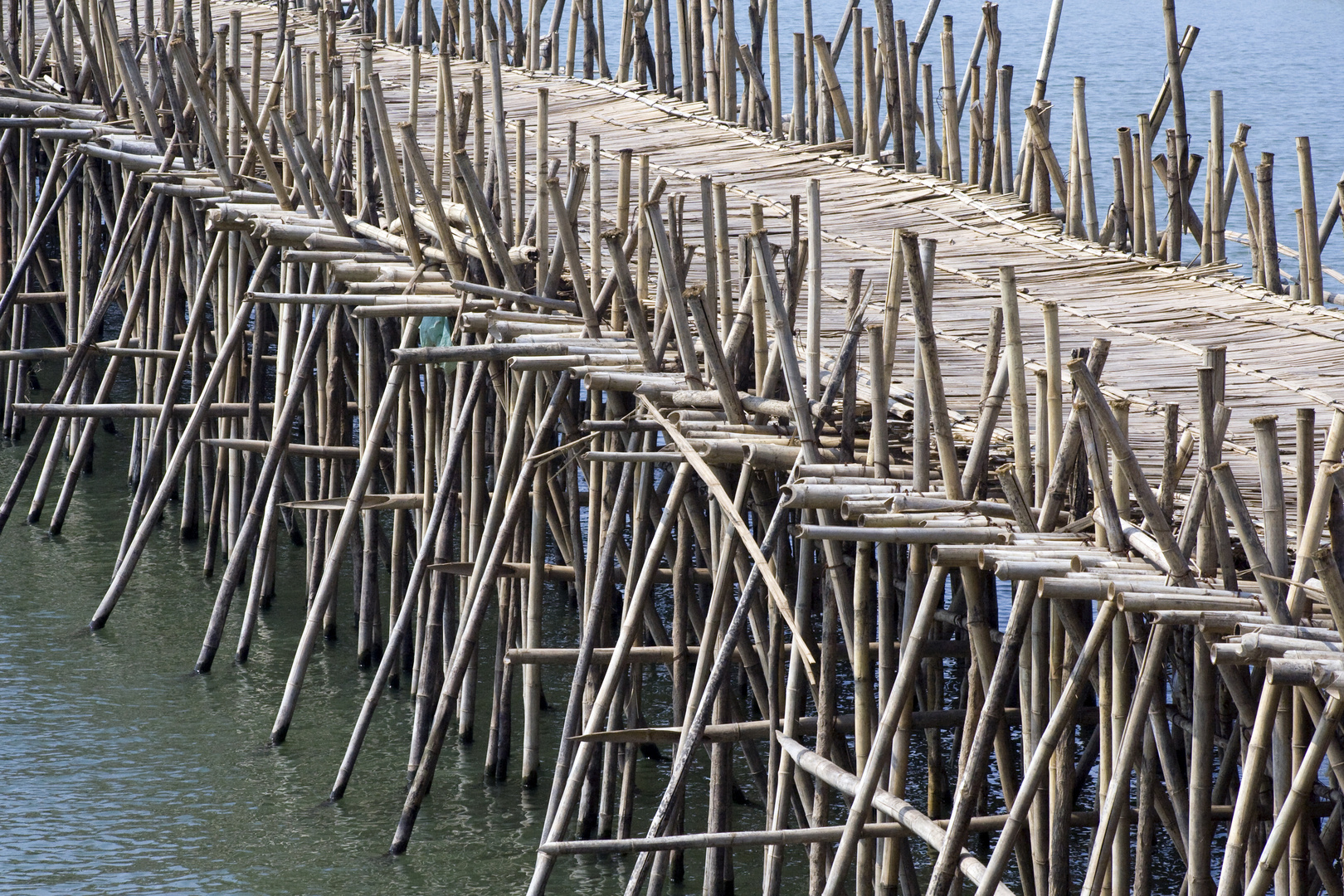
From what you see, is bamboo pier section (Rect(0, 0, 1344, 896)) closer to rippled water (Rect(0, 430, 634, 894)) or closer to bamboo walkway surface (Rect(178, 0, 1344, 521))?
bamboo walkway surface (Rect(178, 0, 1344, 521))

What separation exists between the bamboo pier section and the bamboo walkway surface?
0.03 meters

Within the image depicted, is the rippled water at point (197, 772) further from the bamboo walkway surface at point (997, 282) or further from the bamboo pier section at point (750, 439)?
the bamboo walkway surface at point (997, 282)

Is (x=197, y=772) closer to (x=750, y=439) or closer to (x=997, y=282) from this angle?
(x=750, y=439)

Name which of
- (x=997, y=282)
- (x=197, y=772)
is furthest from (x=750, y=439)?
(x=197, y=772)

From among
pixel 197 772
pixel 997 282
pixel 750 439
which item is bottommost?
pixel 197 772

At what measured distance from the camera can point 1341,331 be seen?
19.1 feet

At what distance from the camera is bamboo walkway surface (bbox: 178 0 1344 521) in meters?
5.27

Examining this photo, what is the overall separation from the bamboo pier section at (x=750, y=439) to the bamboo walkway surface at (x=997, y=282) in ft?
0.10

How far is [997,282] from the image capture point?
643cm

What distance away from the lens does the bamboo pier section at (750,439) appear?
3.65 metres

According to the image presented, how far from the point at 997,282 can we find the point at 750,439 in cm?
221

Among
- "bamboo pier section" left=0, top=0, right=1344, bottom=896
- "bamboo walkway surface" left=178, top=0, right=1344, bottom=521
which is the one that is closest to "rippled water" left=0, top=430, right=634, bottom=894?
"bamboo pier section" left=0, top=0, right=1344, bottom=896

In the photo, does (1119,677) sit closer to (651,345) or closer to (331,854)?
(651,345)

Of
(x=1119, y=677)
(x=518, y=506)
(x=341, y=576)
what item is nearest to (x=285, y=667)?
(x=341, y=576)
